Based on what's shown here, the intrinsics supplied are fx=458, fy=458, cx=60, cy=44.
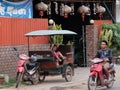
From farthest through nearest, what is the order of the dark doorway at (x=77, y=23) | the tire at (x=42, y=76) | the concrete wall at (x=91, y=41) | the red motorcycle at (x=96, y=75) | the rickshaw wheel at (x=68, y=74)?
the dark doorway at (x=77, y=23) < the concrete wall at (x=91, y=41) < the rickshaw wheel at (x=68, y=74) < the tire at (x=42, y=76) < the red motorcycle at (x=96, y=75)

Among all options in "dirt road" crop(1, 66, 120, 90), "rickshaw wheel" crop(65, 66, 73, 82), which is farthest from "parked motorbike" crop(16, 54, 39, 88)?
"rickshaw wheel" crop(65, 66, 73, 82)

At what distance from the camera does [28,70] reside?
15.2 m

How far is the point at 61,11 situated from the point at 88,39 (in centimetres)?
193

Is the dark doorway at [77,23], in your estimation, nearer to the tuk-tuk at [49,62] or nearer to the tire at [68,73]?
the tire at [68,73]

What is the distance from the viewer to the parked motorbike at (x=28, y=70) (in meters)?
14.8

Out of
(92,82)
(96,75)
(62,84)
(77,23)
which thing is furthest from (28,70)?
(77,23)

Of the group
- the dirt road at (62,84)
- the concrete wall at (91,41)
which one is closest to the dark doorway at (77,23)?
the concrete wall at (91,41)

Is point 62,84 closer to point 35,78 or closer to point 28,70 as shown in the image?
point 35,78

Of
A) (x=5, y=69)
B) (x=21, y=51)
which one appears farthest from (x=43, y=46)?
(x=5, y=69)

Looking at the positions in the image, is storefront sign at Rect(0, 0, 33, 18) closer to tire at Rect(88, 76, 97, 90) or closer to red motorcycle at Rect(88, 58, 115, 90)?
red motorcycle at Rect(88, 58, 115, 90)

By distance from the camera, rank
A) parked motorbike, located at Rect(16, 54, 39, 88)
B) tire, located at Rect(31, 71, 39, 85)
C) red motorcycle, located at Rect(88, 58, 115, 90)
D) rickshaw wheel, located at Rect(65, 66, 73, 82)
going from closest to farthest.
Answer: red motorcycle, located at Rect(88, 58, 115, 90) < parked motorbike, located at Rect(16, 54, 39, 88) < tire, located at Rect(31, 71, 39, 85) < rickshaw wheel, located at Rect(65, 66, 73, 82)

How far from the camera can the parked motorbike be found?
14825 mm

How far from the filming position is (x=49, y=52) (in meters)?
15.8

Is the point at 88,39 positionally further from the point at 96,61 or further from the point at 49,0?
the point at 96,61
